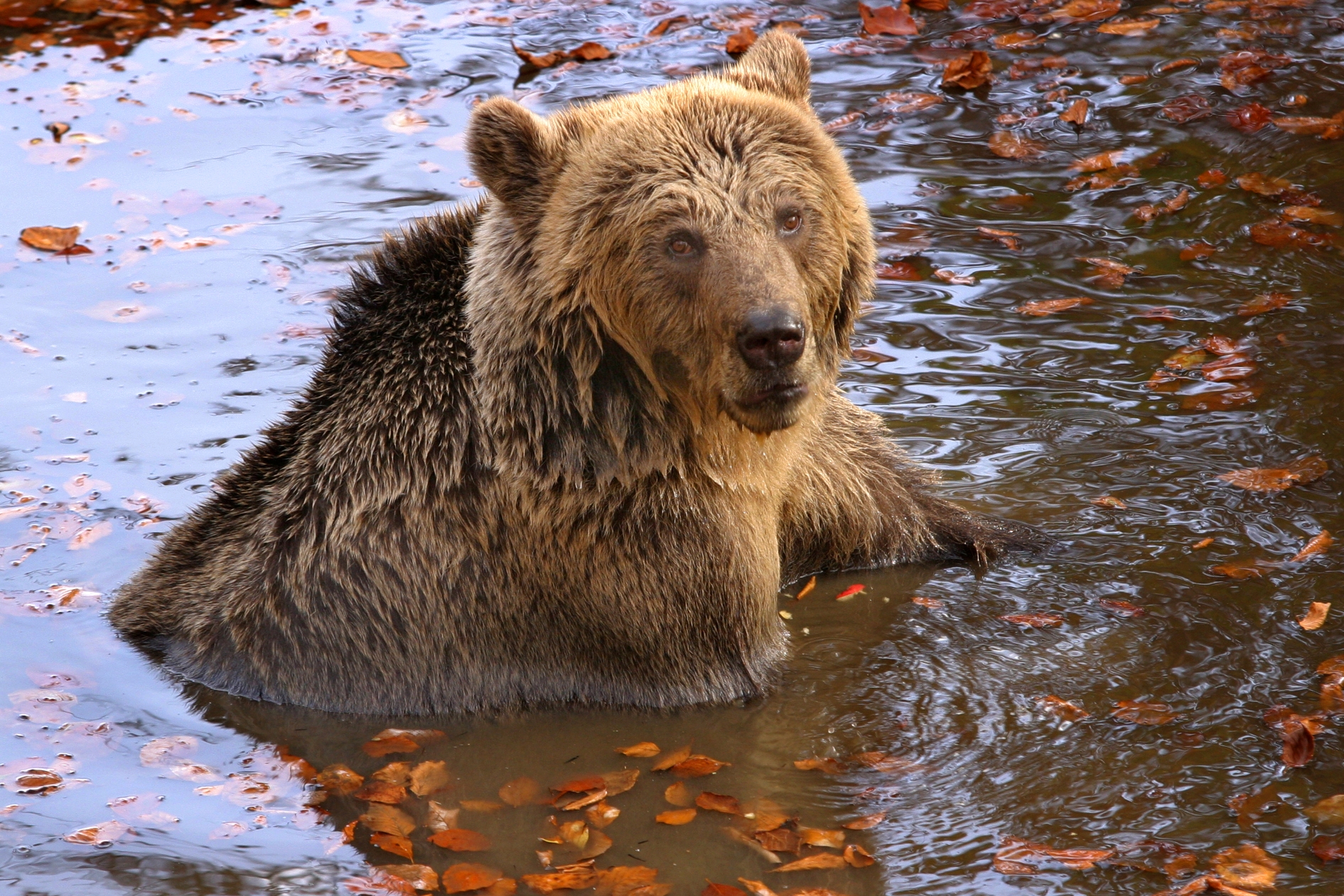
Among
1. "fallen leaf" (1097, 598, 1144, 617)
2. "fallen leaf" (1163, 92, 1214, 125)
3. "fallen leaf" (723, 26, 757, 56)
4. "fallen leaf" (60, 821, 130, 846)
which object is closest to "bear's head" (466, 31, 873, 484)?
"fallen leaf" (1097, 598, 1144, 617)

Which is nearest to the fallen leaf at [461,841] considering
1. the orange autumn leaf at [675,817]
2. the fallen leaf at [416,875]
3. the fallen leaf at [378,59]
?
the fallen leaf at [416,875]

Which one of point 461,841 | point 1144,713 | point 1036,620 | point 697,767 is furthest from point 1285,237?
point 461,841

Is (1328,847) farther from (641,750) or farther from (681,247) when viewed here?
(681,247)

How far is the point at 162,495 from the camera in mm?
7672

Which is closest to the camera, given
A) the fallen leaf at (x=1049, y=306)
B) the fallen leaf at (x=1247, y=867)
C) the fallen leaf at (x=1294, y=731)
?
the fallen leaf at (x=1247, y=867)

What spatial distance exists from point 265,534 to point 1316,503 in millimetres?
5163

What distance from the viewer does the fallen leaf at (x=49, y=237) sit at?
1019 centimetres

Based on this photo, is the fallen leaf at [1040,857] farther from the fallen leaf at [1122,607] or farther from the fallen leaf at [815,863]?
the fallen leaf at [1122,607]

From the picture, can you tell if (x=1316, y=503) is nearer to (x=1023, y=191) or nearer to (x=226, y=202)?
(x=1023, y=191)

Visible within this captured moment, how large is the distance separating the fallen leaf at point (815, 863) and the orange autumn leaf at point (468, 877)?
1092mm

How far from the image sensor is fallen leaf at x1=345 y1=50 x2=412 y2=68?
42.6 ft

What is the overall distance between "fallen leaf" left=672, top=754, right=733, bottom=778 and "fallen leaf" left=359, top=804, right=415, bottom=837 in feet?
3.71

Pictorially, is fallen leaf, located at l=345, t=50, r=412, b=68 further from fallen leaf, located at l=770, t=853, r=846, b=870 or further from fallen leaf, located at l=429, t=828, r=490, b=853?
fallen leaf, located at l=770, t=853, r=846, b=870

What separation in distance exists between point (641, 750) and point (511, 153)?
259 centimetres
